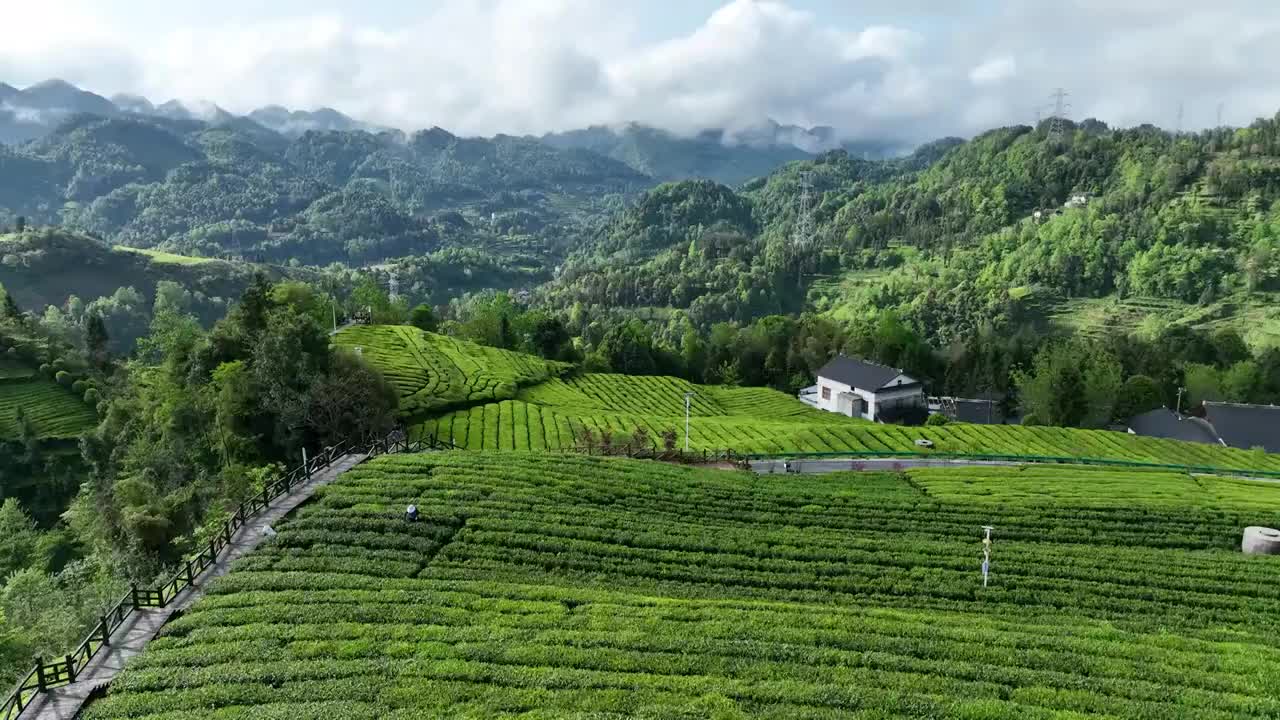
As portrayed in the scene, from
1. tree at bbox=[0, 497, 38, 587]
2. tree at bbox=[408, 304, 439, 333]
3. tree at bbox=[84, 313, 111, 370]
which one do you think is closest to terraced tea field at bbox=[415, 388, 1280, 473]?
tree at bbox=[0, 497, 38, 587]

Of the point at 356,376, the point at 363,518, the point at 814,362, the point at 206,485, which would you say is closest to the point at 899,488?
the point at 363,518

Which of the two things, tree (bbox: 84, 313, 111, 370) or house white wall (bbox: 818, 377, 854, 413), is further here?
house white wall (bbox: 818, 377, 854, 413)

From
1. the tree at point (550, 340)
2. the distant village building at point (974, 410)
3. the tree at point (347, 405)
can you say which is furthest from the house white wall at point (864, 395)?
the tree at point (347, 405)

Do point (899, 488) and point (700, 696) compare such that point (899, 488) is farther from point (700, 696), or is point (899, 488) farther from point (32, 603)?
point (32, 603)

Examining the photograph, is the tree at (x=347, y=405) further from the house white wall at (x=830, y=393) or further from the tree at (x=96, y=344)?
the house white wall at (x=830, y=393)

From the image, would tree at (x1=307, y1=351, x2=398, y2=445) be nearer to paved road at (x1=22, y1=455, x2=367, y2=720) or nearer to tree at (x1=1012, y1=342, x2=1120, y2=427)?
paved road at (x1=22, y1=455, x2=367, y2=720)

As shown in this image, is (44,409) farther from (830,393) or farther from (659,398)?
(830,393)
